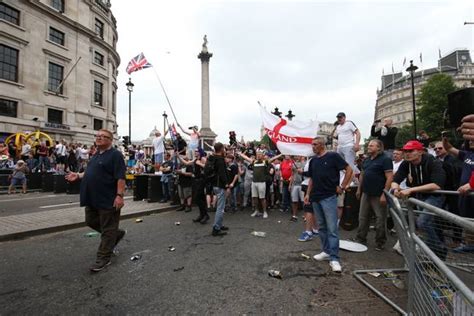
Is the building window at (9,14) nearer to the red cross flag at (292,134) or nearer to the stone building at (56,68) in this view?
the stone building at (56,68)

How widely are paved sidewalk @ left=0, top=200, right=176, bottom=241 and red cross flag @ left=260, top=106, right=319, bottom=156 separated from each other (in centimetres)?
449

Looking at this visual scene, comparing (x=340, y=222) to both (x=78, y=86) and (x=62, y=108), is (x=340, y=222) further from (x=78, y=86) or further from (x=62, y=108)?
(x=78, y=86)

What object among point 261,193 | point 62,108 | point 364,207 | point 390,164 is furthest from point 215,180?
point 62,108

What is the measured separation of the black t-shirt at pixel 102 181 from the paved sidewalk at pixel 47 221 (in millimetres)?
2834

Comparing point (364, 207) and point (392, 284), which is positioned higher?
point (364, 207)

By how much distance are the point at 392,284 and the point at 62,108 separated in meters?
31.7

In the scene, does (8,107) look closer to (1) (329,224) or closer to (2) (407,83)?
(1) (329,224)

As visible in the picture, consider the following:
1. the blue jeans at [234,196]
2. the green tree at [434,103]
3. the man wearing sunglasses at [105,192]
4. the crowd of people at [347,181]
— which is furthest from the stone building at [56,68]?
the green tree at [434,103]

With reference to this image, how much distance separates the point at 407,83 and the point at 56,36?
102158 mm

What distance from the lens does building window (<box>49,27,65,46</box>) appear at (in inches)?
1057

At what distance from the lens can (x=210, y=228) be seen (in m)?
6.49

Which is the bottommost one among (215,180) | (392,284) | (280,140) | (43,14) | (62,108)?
(392,284)

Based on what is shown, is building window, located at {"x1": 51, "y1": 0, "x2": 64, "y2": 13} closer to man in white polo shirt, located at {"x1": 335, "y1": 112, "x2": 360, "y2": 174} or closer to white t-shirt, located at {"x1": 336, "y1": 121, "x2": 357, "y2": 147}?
man in white polo shirt, located at {"x1": 335, "y1": 112, "x2": 360, "y2": 174}

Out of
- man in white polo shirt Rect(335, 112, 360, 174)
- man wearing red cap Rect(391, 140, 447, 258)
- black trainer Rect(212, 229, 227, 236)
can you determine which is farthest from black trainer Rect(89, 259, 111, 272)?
man in white polo shirt Rect(335, 112, 360, 174)
